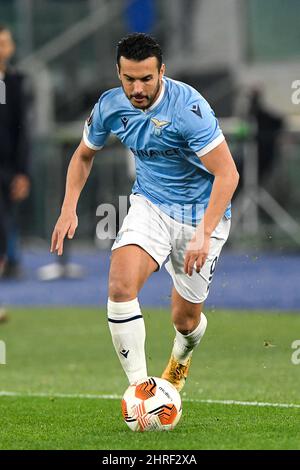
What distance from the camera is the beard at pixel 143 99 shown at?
7.11m

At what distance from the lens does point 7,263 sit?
17062 mm

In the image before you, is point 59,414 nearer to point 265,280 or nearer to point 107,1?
point 265,280

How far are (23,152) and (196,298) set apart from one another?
7217 millimetres

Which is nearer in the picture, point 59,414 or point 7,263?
point 59,414

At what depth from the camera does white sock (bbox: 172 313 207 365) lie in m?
8.20

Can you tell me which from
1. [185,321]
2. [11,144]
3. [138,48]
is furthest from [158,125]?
[11,144]

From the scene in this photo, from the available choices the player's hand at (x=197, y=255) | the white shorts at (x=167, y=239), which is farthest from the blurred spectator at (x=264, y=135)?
the player's hand at (x=197, y=255)

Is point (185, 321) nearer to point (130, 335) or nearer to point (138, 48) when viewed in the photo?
point (130, 335)

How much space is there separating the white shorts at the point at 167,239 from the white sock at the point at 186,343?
0.98ft

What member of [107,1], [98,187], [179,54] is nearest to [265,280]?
[98,187]

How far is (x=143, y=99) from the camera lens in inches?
280

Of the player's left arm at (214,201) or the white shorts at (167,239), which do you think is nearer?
the player's left arm at (214,201)

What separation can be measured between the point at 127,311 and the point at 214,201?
772mm

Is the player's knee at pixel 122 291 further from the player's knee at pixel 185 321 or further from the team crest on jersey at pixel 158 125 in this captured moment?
the player's knee at pixel 185 321
